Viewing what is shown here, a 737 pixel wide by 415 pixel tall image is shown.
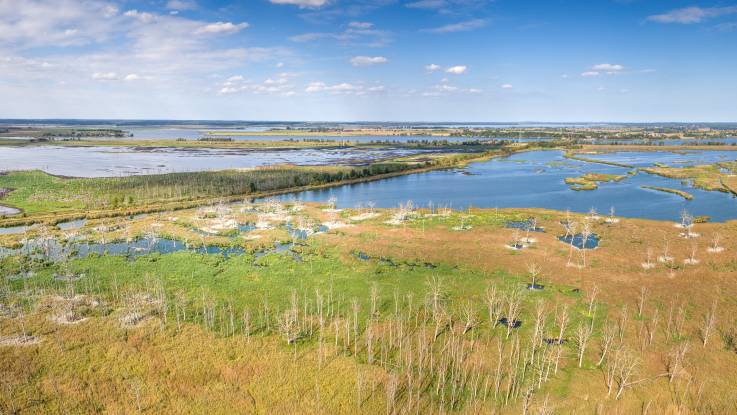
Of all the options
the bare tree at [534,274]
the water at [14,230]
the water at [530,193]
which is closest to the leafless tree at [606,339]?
the bare tree at [534,274]

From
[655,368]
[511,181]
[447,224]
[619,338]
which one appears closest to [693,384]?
[655,368]

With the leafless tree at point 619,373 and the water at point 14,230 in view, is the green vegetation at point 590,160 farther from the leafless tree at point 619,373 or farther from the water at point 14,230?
the water at point 14,230

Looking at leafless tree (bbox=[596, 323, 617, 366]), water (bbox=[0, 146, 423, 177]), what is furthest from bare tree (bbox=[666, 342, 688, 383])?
water (bbox=[0, 146, 423, 177])

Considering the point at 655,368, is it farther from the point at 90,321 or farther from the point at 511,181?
the point at 511,181

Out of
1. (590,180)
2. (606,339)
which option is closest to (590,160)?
(590,180)

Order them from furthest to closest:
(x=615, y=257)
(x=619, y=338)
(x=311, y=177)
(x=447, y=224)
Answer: (x=311, y=177)
(x=447, y=224)
(x=615, y=257)
(x=619, y=338)
